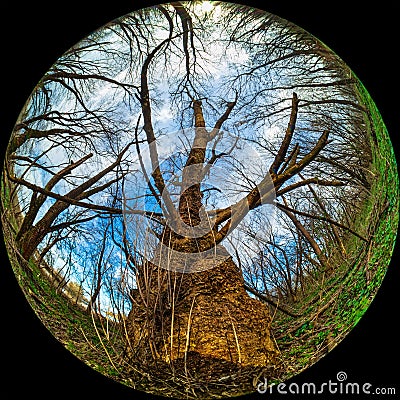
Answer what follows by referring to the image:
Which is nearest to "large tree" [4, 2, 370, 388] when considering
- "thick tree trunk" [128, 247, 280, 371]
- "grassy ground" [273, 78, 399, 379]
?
"thick tree trunk" [128, 247, 280, 371]

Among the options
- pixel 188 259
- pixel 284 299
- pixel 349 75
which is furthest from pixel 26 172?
pixel 349 75

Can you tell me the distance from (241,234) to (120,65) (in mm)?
1093

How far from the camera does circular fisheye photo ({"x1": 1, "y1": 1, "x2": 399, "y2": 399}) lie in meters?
4.14

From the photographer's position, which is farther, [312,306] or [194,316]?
[312,306]

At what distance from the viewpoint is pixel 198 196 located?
Answer: 414 cm

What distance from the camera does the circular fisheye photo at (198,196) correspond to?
4.14m

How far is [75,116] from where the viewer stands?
4.33 metres

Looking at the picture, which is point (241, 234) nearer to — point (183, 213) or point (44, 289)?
point (183, 213)

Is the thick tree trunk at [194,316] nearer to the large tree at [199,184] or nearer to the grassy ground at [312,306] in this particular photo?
the large tree at [199,184]

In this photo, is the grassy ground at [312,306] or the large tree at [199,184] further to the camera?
the grassy ground at [312,306]

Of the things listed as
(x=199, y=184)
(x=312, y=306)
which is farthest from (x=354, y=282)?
(x=199, y=184)

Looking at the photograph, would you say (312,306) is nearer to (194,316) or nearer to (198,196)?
(194,316)

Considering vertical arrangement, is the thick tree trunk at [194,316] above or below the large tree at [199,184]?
below

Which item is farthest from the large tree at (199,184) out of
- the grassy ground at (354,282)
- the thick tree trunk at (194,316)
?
the grassy ground at (354,282)
